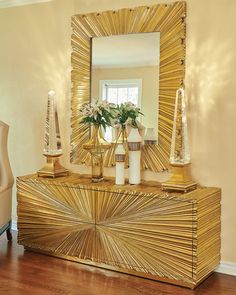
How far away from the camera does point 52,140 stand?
393cm

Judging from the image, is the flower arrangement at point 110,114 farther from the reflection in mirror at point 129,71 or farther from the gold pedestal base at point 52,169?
the gold pedestal base at point 52,169

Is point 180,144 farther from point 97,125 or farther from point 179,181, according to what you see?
point 97,125

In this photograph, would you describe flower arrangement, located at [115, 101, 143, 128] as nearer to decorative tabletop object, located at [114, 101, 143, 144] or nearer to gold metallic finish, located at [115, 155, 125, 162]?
decorative tabletop object, located at [114, 101, 143, 144]

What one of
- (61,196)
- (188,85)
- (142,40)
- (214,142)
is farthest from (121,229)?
(142,40)

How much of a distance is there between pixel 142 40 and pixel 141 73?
29 centimetres

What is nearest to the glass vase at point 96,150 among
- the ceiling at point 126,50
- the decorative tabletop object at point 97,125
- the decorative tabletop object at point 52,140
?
the decorative tabletop object at point 97,125

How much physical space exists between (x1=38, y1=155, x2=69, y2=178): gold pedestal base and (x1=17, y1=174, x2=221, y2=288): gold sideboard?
0.07 meters

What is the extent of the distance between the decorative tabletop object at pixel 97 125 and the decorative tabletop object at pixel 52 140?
326 mm

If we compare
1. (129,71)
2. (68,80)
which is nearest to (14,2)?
(68,80)

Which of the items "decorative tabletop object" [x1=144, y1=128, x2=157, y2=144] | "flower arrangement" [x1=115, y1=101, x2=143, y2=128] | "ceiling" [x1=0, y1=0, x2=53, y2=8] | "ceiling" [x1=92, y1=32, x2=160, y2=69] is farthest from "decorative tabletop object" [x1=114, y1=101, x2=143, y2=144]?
"ceiling" [x1=0, y1=0, x2=53, y2=8]

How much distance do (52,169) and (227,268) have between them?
5.62ft

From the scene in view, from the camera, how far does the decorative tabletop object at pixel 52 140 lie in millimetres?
3889

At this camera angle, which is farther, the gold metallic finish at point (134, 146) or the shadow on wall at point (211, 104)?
the gold metallic finish at point (134, 146)

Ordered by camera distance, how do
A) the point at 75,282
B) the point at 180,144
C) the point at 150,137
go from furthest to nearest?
the point at 150,137
the point at 180,144
the point at 75,282
